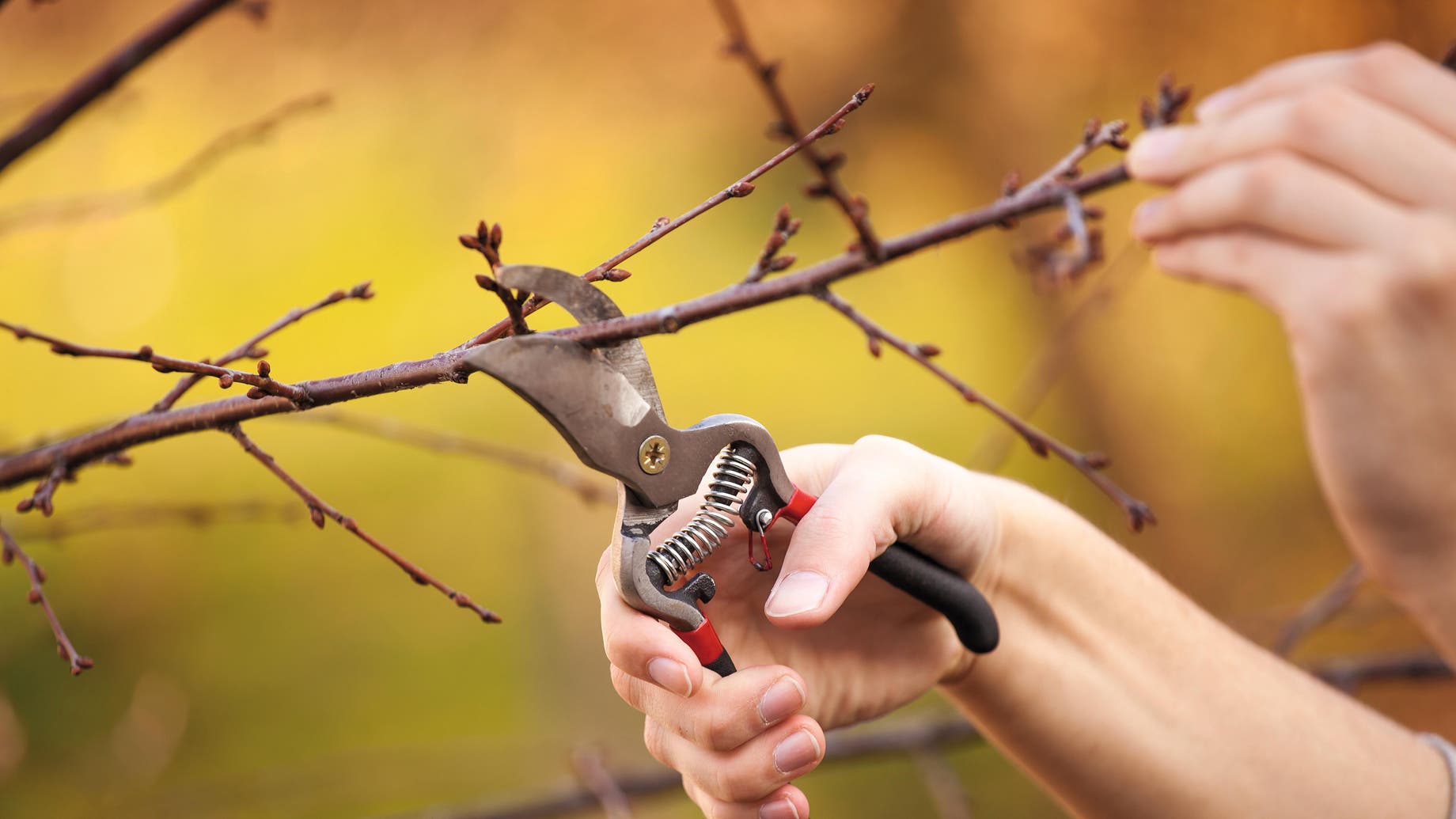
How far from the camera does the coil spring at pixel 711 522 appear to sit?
1.94 feet

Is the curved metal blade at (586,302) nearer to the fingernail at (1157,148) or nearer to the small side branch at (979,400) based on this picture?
the small side branch at (979,400)

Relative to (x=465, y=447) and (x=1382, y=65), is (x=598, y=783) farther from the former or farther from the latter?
(x=1382, y=65)

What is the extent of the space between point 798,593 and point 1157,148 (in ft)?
1.57

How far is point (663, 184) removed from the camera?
6.88 feet

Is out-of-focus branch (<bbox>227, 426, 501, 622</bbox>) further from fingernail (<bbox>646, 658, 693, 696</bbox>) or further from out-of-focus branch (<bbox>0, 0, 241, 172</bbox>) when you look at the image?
out-of-focus branch (<bbox>0, 0, 241, 172</bbox>)

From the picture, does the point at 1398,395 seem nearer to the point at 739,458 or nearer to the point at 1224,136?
the point at 1224,136

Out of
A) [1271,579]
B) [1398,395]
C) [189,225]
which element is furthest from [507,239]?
[1271,579]

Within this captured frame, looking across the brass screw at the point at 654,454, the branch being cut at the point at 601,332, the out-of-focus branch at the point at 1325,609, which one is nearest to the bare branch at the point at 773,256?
the branch being cut at the point at 601,332

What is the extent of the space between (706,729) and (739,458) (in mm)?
180

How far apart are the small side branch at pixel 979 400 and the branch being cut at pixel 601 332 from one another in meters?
0.03

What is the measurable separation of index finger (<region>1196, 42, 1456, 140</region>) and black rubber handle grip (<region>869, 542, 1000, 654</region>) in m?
0.45

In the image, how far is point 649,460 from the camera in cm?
59

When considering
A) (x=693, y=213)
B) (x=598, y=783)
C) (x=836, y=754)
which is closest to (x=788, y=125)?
(x=693, y=213)

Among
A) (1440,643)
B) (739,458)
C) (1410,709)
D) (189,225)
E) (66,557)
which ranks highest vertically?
(189,225)
